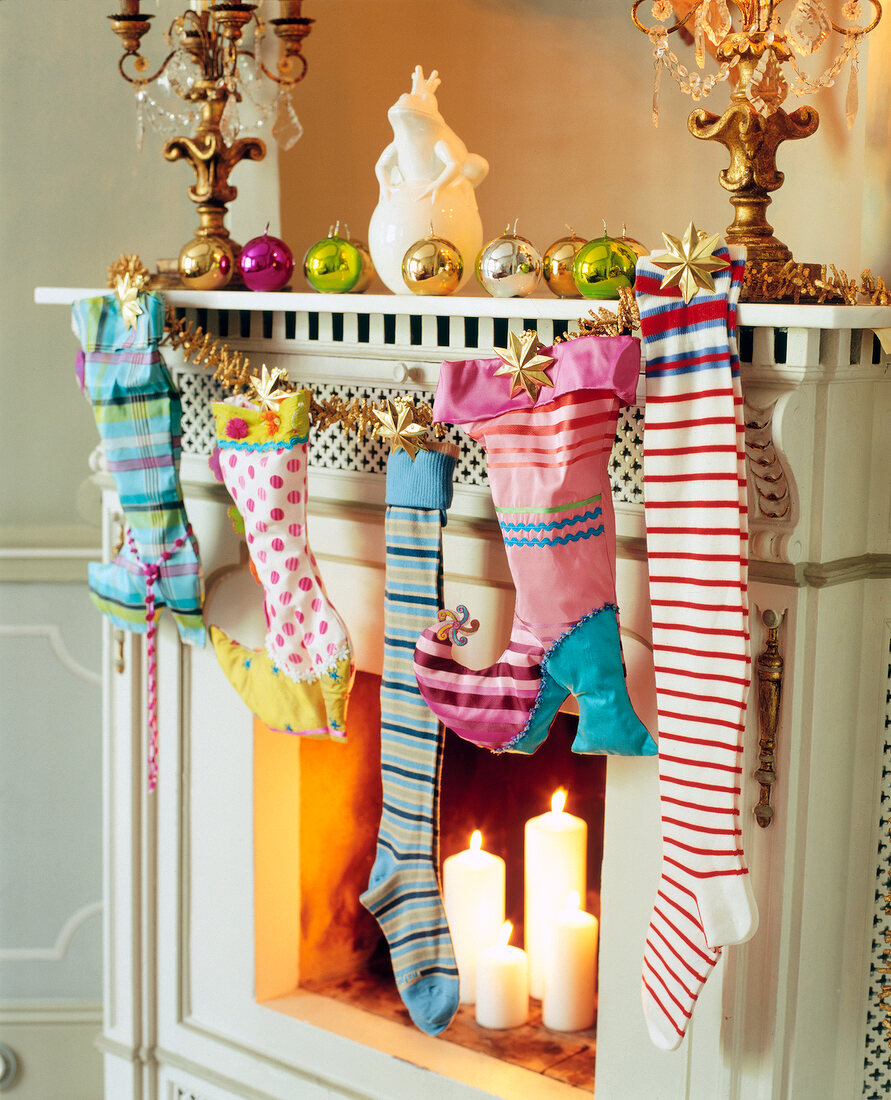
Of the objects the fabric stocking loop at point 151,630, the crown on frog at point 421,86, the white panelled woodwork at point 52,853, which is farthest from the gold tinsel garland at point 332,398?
the white panelled woodwork at point 52,853

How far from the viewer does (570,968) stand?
1711 mm

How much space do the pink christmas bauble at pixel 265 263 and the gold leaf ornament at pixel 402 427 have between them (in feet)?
0.95

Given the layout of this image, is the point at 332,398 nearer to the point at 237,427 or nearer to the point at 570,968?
the point at 237,427

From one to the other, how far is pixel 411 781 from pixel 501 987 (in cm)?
40

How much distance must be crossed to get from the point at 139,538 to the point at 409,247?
566mm

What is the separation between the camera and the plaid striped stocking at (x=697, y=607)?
3.90 ft

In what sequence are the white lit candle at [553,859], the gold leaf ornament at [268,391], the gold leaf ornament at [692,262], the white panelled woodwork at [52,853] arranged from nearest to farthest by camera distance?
1. the gold leaf ornament at [692,262]
2. the gold leaf ornament at [268,391]
3. the white lit candle at [553,859]
4. the white panelled woodwork at [52,853]

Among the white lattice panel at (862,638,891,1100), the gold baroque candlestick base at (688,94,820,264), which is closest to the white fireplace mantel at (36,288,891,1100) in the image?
the white lattice panel at (862,638,891,1100)

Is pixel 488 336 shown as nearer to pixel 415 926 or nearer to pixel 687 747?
pixel 687 747

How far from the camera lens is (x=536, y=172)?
1833 mm

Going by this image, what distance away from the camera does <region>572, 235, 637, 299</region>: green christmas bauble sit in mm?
1296

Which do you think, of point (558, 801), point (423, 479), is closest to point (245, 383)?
point (423, 479)

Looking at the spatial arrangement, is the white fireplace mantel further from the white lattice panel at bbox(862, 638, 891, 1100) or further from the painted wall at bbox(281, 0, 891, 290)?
the painted wall at bbox(281, 0, 891, 290)

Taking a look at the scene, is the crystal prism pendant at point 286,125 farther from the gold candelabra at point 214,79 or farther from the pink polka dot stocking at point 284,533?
the pink polka dot stocking at point 284,533
